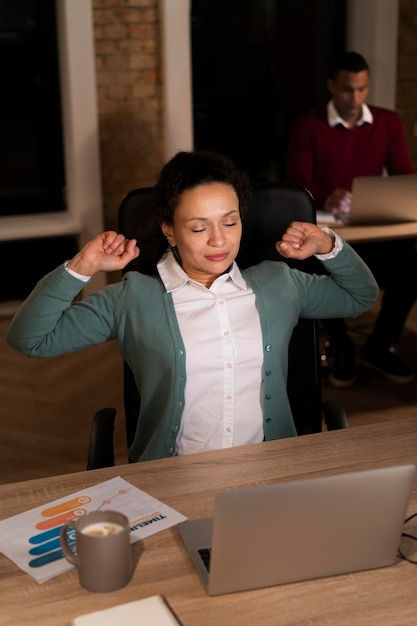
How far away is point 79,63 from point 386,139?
66.7 inches

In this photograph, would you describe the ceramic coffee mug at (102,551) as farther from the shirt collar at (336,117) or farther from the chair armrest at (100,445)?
the shirt collar at (336,117)

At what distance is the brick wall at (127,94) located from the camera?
4898mm

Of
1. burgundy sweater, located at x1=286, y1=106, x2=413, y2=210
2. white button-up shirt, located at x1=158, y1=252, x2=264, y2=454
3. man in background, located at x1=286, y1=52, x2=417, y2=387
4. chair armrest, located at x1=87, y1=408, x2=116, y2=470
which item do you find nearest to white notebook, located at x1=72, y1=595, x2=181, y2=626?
chair armrest, located at x1=87, y1=408, x2=116, y2=470

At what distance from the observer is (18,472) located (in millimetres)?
3162

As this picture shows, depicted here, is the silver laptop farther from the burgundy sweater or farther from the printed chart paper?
the burgundy sweater

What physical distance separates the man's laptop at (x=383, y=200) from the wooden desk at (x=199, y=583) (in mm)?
1756

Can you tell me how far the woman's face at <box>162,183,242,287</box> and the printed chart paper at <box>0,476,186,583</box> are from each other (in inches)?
23.2

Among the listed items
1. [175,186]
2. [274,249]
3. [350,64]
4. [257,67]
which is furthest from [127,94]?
[175,186]

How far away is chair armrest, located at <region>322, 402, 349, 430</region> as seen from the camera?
1935 millimetres

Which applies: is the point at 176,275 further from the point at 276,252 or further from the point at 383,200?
the point at 383,200

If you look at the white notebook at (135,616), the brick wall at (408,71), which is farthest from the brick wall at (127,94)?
the white notebook at (135,616)

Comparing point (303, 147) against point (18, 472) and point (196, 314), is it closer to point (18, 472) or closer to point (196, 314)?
point (18, 472)

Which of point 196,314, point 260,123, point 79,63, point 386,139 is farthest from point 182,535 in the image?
point 260,123

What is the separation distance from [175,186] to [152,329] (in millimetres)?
322
